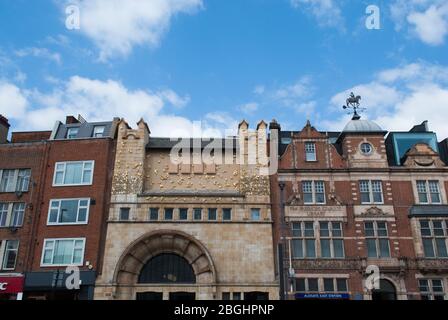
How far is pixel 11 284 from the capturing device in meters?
31.0

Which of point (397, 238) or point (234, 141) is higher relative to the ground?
point (234, 141)

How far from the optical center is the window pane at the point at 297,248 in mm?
31672

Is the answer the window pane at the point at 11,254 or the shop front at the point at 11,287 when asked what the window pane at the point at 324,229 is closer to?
the shop front at the point at 11,287

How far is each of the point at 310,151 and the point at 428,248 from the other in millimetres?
12081

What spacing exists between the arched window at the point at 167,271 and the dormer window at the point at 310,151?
13.7m

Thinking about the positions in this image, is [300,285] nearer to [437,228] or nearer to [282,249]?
[282,249]

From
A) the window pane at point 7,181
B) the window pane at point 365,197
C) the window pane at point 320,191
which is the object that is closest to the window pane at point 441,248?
the window pane at point 365,197

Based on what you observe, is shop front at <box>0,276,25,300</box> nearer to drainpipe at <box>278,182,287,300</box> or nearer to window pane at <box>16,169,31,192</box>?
window pane at <box>16,169,31,192</box>
